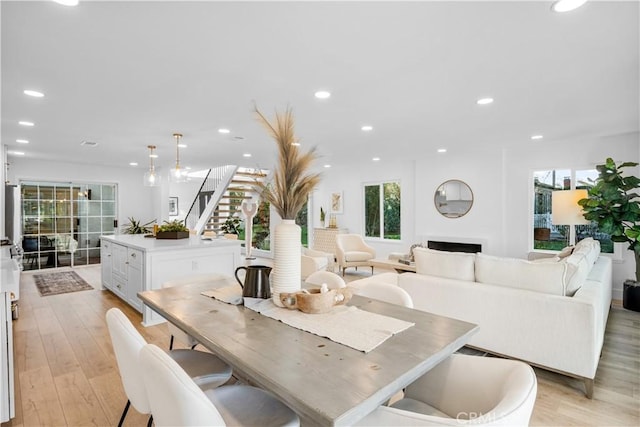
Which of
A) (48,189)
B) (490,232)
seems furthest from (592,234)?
(48,189)

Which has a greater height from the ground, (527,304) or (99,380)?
(527,304)

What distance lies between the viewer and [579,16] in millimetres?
1945

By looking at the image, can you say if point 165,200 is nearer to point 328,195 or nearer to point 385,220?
point 328,195

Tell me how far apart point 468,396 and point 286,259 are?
0.93 metres

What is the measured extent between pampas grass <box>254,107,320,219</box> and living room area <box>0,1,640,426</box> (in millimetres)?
135

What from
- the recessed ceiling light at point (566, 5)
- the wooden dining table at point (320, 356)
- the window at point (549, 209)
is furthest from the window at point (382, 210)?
the wooden dining table at point (320, 356)

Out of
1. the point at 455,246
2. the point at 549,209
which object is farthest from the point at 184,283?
the point at 549,209

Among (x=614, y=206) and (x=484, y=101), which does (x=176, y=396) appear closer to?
(x=484, y=101)

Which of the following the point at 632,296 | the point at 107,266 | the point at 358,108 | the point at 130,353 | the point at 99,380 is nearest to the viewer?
the point at 130,353

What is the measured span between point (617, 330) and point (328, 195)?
21.4ft

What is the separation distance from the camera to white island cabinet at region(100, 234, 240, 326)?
3.80 meters

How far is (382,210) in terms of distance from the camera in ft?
26.8

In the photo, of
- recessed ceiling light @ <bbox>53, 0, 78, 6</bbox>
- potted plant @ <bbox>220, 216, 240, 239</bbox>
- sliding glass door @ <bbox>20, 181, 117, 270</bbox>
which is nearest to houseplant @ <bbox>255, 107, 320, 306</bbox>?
recessed ceiling light @ <bbox>53, 0, 78, 6</bbox>

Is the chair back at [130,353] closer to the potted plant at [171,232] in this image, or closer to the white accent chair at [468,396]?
the white accent chair at [468,396]
